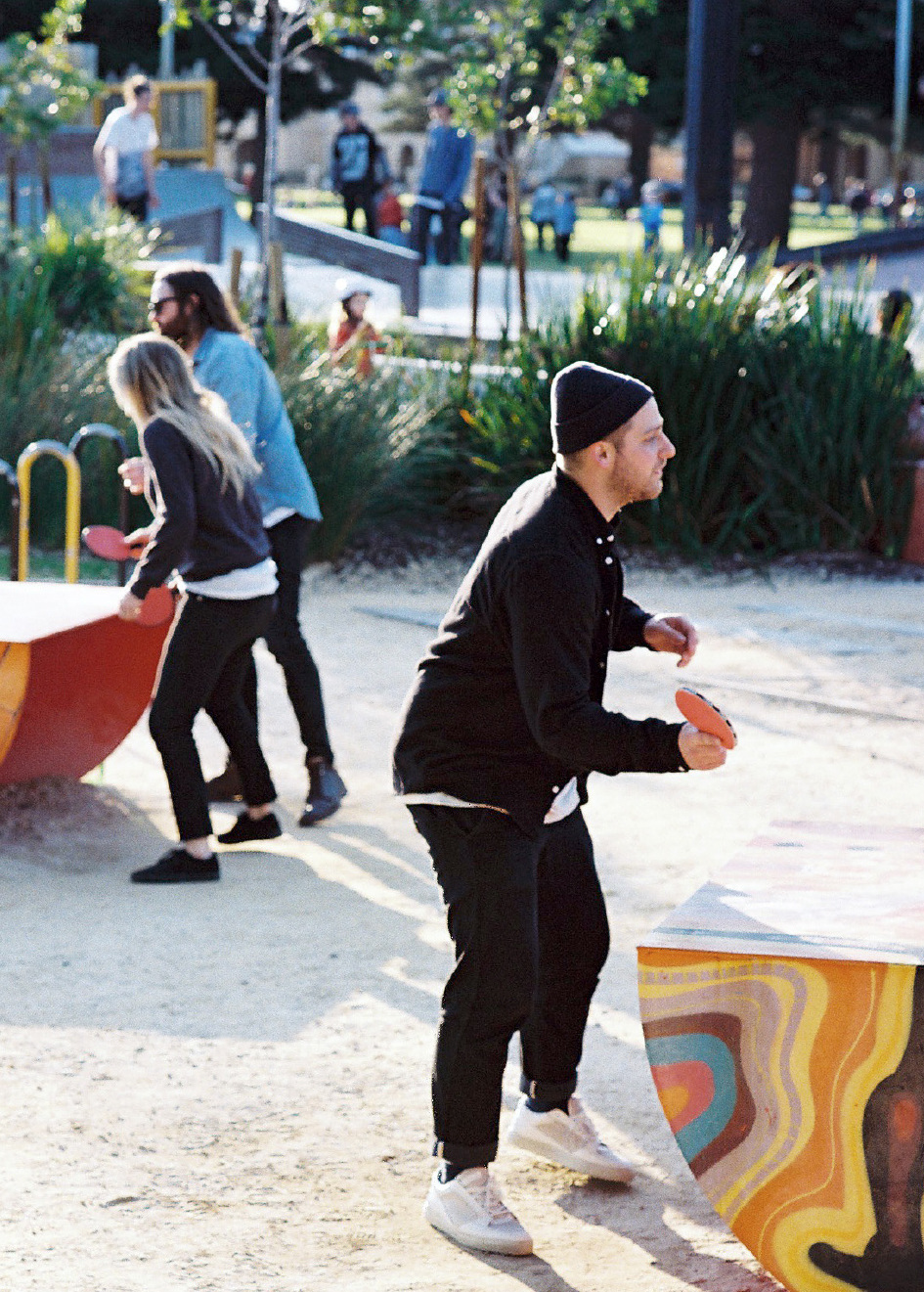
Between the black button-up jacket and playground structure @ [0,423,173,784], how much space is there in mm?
2271

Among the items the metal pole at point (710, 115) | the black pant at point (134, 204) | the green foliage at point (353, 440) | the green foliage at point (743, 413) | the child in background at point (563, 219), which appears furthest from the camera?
the child in background at point (563, 219)

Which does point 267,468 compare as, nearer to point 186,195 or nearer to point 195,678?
point 195,678

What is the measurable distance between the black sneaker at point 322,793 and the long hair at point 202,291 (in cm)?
148

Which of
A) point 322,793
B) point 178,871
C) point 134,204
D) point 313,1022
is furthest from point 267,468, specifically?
point 134,204

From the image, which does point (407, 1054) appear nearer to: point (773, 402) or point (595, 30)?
point (773, 402)

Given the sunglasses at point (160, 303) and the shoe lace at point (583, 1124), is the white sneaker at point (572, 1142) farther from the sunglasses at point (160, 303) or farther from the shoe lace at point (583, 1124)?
the sunglasses at point (160, 303)

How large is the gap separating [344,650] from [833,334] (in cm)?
384

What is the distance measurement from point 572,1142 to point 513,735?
2.85ft

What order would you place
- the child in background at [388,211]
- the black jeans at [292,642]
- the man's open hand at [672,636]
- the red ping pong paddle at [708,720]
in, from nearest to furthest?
1. the red ping pong paddle at [708,720]
2. the man's open hand at [672,636]
3. the black jeans at [292,642]
4. the child in background at [388,211]

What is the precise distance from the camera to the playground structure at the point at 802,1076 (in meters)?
3.05

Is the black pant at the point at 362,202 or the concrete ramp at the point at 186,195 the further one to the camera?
the black pant at the point at 362,202

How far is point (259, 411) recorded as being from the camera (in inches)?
239

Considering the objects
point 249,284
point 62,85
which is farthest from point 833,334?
point 62,85

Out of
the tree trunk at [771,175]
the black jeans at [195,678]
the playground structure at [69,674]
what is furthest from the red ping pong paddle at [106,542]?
the tree trunk at [771,175]
